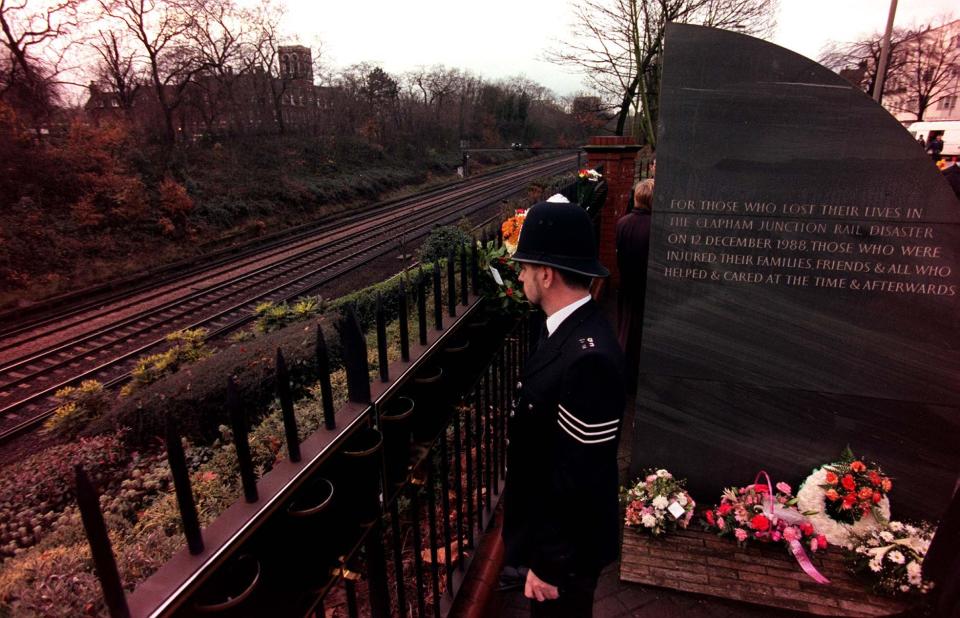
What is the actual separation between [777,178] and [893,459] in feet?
6.49

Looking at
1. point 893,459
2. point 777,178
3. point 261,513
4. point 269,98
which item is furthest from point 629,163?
point 269,98

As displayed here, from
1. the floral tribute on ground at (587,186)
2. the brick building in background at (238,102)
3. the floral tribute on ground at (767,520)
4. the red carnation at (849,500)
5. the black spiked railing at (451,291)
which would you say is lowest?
the floral tribute on ground at (767,520)

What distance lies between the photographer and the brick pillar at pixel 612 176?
27.0ft

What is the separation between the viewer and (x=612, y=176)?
8.24 m

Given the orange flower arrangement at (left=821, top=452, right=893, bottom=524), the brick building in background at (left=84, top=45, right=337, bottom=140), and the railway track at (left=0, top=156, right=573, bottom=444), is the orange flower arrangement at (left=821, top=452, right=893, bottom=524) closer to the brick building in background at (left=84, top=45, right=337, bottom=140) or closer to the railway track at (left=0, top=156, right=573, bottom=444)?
the railway track at (left=0, top=156, right=573, bottom=444)

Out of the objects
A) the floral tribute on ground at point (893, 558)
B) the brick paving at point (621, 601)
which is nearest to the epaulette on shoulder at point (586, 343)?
the brick paving at point (621, 601)

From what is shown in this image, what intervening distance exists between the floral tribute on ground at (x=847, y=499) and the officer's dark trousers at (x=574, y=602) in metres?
2.14

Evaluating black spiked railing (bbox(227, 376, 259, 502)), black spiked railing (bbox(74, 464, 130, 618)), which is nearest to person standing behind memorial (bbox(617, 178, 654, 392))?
black spiked railing (bbox(227, 376, 259, 502))

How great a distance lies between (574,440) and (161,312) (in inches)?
659

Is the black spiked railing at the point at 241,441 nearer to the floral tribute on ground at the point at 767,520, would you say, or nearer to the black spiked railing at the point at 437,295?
the black spiked railing at the point at 437,295

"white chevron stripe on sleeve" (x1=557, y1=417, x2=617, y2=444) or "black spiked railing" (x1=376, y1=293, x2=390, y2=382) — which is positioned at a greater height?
"black spiked railing" (x1=376, y1=293, x2=390, y2=382)

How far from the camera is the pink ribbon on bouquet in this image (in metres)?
3.01

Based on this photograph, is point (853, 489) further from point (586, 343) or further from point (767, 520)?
point (586, 343)

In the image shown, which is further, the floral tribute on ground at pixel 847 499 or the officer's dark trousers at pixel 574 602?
the floral tribute on ground at pixel 847 499
